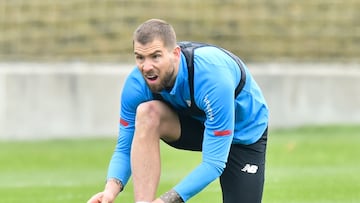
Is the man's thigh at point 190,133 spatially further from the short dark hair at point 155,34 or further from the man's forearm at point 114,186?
the short dark hair at point 155,34

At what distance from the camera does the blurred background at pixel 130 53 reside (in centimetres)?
1802

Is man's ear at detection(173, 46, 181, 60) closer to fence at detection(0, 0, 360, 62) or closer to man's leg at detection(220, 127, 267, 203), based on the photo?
man's leg at detection(220, 127, 267, 203)

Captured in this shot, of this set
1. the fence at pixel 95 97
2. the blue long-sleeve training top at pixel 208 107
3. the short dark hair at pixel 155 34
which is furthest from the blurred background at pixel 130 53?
the short dark hair at pixel 155 34

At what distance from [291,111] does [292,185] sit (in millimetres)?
6918

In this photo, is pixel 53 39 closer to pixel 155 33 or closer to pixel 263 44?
pixel 263 44

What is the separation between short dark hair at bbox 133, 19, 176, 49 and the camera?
290 inches

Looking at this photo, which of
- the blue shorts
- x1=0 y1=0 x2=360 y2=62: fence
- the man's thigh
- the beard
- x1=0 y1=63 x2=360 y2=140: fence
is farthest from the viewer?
x1=0 y1=0 x2=360 y2=62: fence

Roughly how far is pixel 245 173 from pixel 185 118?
2.27ft

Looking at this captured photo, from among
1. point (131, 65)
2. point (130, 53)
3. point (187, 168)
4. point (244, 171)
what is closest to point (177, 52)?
point (244, 171)

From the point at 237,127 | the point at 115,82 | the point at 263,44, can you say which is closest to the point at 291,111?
the point at 263,44

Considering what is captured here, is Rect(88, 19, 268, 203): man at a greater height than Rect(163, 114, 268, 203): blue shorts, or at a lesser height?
greater

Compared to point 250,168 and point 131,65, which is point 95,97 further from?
point 250,168

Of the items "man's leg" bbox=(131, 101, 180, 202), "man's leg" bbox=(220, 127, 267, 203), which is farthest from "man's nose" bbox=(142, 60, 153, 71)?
"man's leg" bbox=(220, 127, 267, 203)

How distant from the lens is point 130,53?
1938 centimetres
